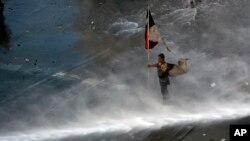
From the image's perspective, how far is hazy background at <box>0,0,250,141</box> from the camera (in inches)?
439

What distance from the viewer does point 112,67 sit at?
46.2 ft

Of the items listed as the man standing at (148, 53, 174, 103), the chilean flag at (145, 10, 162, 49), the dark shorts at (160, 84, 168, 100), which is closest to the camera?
the man standing at (148, 53, 174, 103)

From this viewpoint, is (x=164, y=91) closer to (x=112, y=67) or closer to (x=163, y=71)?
(x=163, y=71)

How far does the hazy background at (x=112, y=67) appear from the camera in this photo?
1116 cm

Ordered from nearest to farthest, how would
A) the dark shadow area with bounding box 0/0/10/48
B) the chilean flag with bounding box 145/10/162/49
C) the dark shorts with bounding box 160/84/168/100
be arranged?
the chilean flag with bounding box 145/10/162/49
the dark shorts with bounding box 160/84/168/100
the dark shadow area with bounding box 0/0/10/48

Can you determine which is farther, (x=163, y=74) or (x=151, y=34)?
(x=151, y=34)

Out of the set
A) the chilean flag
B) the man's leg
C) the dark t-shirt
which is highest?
the chilean flag

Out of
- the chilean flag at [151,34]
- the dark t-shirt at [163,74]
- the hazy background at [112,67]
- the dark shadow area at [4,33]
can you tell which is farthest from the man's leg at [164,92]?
the dark shadow area at [4,33]

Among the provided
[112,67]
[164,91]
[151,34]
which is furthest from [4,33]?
[164,91]

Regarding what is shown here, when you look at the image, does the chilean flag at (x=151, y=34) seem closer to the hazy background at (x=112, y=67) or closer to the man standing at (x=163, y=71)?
the man standing at (x=163, y=71)

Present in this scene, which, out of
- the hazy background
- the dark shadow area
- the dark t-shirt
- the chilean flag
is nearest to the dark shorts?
the dark t-shirt

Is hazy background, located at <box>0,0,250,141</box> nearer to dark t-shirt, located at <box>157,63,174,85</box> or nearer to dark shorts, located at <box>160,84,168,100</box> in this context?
dark shorts, located at <box>160,84,168,100</box>

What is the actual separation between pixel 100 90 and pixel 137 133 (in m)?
2.77

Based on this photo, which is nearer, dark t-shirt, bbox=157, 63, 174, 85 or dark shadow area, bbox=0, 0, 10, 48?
dark t-shirt, bbox=157, 63, 174, 85
